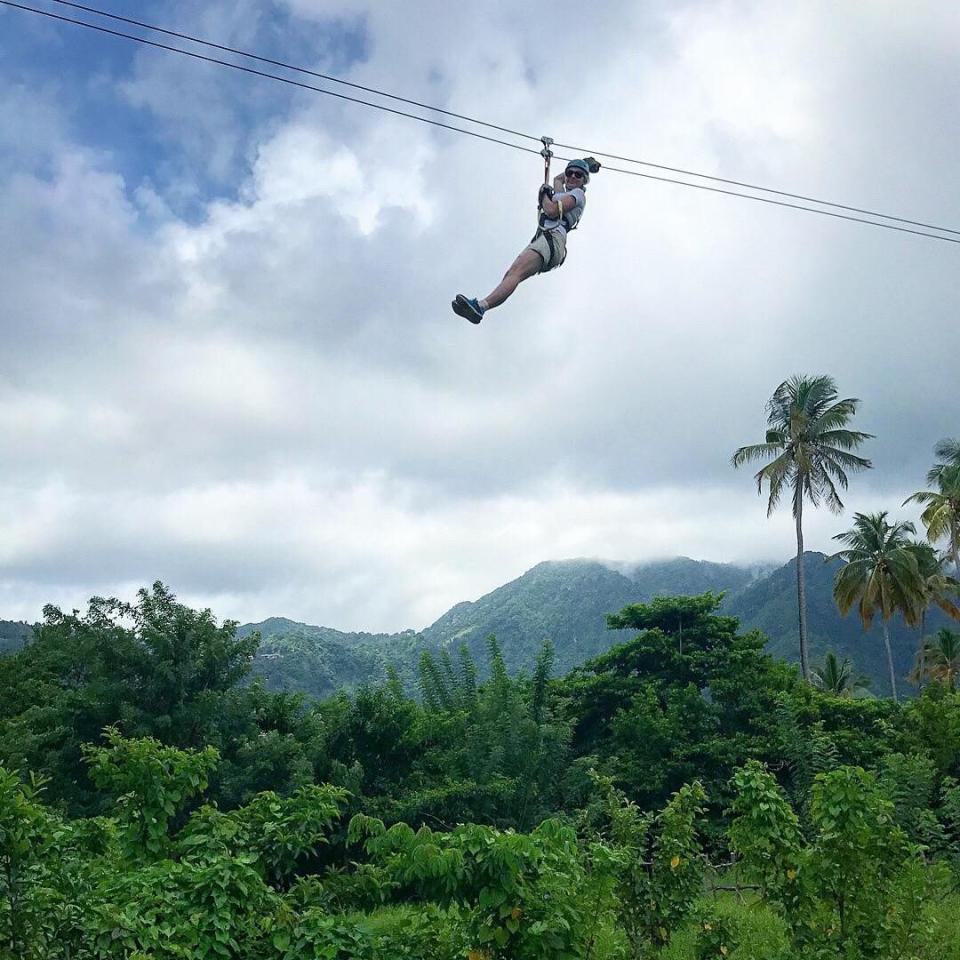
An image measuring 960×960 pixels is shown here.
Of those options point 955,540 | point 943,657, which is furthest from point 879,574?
point 943,657

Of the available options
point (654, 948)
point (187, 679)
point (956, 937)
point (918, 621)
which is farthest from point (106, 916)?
point (918, 621)

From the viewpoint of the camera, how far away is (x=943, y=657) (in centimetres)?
4059

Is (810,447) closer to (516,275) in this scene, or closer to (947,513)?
(947,513)

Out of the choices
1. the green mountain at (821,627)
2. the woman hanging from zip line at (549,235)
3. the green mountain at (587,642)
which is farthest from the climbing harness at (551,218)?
the green mountain at (821,627)

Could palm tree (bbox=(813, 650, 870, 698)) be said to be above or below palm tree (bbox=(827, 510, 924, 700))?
below

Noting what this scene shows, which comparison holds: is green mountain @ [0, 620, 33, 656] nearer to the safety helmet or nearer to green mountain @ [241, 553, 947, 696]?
green mountain @ [241, 553, 947, 696]

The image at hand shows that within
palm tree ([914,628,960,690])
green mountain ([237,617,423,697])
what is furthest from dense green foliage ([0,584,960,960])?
green mountain ([237,617,423,697])

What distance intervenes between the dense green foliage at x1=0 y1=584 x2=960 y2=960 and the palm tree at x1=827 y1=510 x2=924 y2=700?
14853mm

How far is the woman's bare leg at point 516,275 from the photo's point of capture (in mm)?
Answer: 6691

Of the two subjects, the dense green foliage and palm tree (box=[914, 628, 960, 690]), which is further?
palm tree (box=[914, 628, 960, 690])

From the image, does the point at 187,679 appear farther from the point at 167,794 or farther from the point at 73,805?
the point at 167,794

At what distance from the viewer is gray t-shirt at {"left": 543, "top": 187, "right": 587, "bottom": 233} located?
712 cm

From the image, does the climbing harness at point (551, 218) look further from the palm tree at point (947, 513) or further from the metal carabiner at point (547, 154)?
the palm tree at point (947, 513)

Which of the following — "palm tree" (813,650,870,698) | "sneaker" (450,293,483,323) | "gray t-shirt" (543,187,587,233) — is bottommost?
"palm tree" (813,650,870,698)
